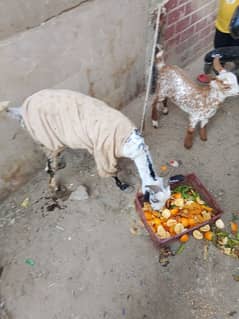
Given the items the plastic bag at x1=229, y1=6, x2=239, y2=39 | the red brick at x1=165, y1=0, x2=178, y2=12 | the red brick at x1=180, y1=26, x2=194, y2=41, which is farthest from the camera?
the red brick at x1=180, y1=26, x2=194, y2=41

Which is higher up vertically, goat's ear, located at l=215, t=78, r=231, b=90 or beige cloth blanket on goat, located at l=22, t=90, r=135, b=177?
beige cloth blanket on goat, located at l=22, t=90, r=135, b=177

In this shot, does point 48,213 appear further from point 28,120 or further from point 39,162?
point 28,120

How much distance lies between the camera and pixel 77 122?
8.65 feet

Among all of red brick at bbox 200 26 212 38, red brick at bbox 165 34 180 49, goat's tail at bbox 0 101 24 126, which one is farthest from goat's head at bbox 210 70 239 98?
goat's tail at bbox 0 101 24 126

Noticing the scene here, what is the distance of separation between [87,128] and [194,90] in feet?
4.04

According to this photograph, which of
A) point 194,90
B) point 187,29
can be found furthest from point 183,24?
point 194,90

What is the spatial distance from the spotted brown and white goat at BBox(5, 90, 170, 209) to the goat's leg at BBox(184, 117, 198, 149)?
96cm

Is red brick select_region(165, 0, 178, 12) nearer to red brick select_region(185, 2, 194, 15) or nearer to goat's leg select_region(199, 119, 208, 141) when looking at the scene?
red brick select_region(185, 2, 194, 15)

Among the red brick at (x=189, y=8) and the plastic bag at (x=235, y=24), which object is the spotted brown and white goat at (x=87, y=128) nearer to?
the plastic bag at (x=235, y=24)

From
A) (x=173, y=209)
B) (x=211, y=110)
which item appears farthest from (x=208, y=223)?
(x=211, y=110)

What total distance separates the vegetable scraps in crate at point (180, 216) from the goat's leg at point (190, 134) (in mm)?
707

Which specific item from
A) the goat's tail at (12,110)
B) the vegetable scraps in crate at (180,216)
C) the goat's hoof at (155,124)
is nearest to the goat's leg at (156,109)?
the goat's hoof at (155,124)

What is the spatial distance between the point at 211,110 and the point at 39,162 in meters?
1.61

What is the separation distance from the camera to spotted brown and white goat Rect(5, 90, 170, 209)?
8.64 ft
